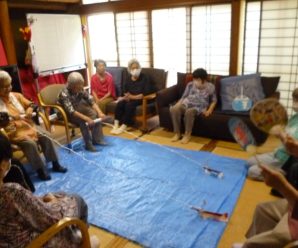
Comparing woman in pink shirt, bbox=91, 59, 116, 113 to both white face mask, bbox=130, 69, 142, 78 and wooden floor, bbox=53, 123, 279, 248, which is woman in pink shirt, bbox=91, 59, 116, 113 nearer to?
white face mask, bbox=130, 69, 142, 78

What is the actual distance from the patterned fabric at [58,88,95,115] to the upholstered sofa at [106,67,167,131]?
2.10 feet

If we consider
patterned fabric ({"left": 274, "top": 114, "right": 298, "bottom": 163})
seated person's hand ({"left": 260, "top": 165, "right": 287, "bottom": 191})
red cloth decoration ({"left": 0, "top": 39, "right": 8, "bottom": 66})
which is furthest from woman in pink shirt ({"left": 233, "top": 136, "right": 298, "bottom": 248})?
red cloth decoration ({"left": 0, "top": 39, "right": 8, "bottom": 66})

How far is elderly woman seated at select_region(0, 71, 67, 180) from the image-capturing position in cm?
268

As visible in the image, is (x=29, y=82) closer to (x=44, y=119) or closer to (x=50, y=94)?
(x=50, y=94)

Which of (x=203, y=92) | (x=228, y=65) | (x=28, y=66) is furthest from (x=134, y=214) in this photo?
(x=28, y=66)

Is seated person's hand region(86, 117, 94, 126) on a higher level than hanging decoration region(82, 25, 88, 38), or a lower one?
lower

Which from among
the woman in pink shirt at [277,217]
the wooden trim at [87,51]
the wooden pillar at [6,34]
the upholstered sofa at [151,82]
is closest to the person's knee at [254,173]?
the woman in pink shirt at [277,217]

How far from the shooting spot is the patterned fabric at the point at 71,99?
131 inches

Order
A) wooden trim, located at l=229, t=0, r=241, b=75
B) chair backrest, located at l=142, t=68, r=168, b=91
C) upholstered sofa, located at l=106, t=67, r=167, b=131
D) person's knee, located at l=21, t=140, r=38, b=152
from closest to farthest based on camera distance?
person's knee, located at l=21, t=140, r=38, b=152
wooden trim, located at l=229, t=0, r=241, b=75
upholstered sofa, located at l=106, t=67, r=167, b=131
chair backrest, located at l=142, t=68, r=168, b=91

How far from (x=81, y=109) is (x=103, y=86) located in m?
0.89

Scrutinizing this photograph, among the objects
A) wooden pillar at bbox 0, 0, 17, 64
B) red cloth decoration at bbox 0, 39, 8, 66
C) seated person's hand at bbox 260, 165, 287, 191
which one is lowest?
seated person's hand at bbox 260, 165, 287, 191

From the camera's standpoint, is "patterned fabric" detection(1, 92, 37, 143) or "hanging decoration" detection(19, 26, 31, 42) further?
"hanging decoration" detection(19, 26, 31, 42)

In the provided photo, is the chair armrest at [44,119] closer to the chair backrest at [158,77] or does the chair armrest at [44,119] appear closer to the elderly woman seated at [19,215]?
the chair backrest at [158,77]

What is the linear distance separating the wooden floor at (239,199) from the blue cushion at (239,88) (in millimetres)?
525
